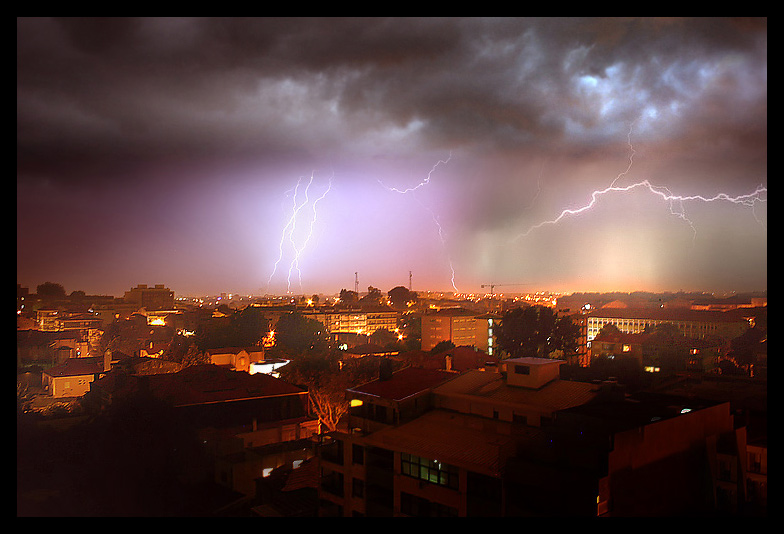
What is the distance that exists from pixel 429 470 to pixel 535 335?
1085 cm

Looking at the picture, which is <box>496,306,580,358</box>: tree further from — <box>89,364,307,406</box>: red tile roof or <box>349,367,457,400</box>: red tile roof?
<box>89,364,307,406</box>: red tile roof

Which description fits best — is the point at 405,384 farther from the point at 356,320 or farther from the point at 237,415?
the point at 356,320

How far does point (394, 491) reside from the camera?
4.91 metres

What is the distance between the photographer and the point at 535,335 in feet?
48.5

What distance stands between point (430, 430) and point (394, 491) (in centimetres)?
80

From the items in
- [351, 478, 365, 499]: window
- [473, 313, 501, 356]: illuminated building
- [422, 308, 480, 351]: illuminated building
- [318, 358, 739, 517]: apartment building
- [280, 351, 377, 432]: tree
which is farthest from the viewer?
[422, 308, 480, 351]: illuminated building

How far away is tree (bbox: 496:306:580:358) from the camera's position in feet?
48.0

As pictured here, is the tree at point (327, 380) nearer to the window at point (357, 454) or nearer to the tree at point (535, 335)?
the window at point (357, 454)

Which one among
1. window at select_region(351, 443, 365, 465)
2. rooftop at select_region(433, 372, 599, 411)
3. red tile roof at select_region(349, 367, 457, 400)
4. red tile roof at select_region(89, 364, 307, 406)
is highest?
rooftop at select_region(433, 372, 599, 411)

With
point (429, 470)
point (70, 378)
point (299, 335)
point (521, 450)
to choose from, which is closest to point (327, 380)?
point (429, 470)

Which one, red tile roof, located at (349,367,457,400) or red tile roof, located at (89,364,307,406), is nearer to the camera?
red tile roof, located at (349,367,457,400)

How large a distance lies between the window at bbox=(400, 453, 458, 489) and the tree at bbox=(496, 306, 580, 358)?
399 inches

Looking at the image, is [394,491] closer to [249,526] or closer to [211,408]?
[211,408]

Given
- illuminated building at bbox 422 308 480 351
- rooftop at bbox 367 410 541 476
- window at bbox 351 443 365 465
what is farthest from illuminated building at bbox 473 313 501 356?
window at bbox 351 443 365 465
